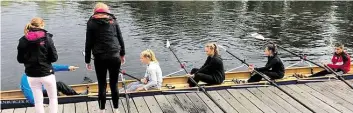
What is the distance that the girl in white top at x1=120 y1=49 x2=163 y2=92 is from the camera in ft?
33.3

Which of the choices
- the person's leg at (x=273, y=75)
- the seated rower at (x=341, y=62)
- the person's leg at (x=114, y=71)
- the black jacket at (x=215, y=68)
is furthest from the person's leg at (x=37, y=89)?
the seated rower at (x=341, y=62)

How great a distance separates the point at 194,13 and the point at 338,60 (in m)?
28.7

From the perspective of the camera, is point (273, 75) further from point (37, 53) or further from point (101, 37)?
point (37, 53)

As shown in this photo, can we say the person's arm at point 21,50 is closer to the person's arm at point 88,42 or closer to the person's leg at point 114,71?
the person's arm at point 88,42

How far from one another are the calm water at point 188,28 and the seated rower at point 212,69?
333 inches

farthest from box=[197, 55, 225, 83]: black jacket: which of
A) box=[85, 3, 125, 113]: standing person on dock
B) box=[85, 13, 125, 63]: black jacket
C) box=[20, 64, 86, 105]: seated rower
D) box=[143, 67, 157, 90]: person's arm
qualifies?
box=[85, 13, 125, 63]: black jacket

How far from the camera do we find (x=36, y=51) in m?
6.84

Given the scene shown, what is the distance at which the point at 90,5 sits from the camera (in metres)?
45.4

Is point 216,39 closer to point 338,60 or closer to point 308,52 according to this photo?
point 308,52

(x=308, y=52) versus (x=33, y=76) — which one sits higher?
(x=33, y=76)

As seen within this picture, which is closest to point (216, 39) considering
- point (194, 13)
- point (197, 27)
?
point (197, 27)

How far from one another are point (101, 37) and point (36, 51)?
1149 millimetres

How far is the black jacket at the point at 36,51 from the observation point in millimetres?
6762

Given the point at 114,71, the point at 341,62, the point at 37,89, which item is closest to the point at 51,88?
the point at 37,89
